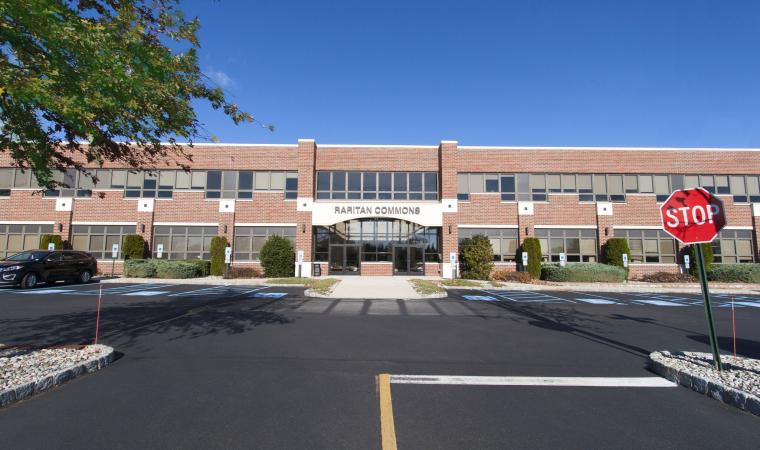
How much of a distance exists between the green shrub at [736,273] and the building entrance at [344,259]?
20.8 metres

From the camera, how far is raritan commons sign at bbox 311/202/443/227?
941 inches

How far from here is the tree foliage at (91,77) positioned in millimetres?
3574

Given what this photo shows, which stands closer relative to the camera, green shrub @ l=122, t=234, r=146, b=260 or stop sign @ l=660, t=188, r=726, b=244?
stop sign @ l=660, t=188, r=726, b=244

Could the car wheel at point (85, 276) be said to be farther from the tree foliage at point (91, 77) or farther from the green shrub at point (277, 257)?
the tree foliage at point (91, 77)

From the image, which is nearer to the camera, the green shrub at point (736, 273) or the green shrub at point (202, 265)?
the green shrub at point (736, 273)

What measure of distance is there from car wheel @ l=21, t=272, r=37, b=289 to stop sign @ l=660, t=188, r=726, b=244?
21.4 metres

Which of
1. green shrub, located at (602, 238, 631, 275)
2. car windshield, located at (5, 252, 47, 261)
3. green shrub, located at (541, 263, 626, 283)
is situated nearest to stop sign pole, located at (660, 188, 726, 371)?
green shrub, located at (541, 263, 626, 283)

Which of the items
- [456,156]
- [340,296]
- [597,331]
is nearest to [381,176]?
[456,156]

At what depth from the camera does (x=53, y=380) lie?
436 centimetres

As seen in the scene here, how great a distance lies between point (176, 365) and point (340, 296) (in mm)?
9158

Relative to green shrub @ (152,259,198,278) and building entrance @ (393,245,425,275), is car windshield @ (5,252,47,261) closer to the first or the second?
green shrub @ (152,259,198,278)

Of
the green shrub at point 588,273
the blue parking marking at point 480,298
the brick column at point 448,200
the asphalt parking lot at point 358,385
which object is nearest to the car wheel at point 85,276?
the asphalt parking lot at point 358,385

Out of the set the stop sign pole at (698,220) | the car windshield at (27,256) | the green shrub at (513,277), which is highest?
the stop sign pole at (698,220)

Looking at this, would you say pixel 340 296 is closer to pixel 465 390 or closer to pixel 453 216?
pixel 465 390
